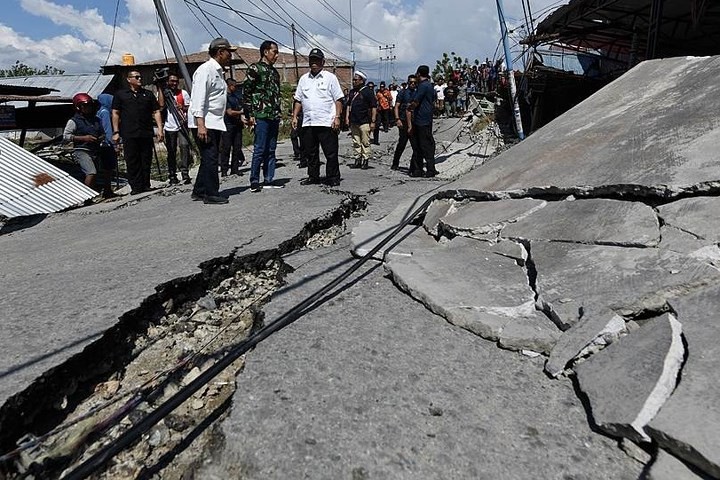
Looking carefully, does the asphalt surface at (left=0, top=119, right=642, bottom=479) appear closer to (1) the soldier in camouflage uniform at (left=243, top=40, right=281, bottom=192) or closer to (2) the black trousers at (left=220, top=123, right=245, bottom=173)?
(1) the soldier in camouflage uniform at (left=243, top=40, right=281, bottom=192)

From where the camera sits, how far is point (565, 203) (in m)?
3.03

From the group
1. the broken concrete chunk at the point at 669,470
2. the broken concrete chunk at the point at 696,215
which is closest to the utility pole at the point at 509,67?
the broken concrete chunk at the point at 696,215

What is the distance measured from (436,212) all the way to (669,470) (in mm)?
2612

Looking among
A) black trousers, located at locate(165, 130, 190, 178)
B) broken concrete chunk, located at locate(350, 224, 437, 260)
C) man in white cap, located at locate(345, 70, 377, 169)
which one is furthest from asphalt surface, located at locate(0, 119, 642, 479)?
man in white cap, located at locate(345, 70, 377, 169)

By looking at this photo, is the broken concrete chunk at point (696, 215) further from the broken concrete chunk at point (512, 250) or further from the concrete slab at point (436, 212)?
the concrete slab at point (436, 212)

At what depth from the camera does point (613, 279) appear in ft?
7.34

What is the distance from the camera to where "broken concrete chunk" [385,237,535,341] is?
2.29 m

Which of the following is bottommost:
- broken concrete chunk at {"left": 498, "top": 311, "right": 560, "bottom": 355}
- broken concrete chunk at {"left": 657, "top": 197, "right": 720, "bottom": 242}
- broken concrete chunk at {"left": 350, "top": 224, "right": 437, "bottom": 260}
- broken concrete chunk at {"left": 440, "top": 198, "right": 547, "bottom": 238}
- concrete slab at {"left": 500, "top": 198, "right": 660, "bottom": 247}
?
broken concrete chunk at {"left": 350, "top": 224, "right": 437, "bottom": 260}

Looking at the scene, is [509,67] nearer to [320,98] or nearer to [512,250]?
[320,98]

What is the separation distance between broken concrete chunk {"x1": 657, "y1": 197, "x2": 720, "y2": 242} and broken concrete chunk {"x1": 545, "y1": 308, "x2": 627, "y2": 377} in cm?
69

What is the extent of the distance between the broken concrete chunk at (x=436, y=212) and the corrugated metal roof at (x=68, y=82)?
20491 mm

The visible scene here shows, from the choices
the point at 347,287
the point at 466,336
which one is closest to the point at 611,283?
the point at 466,336

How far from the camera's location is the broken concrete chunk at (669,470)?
1.31 m

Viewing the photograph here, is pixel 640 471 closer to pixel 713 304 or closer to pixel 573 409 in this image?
pixel 573 409
